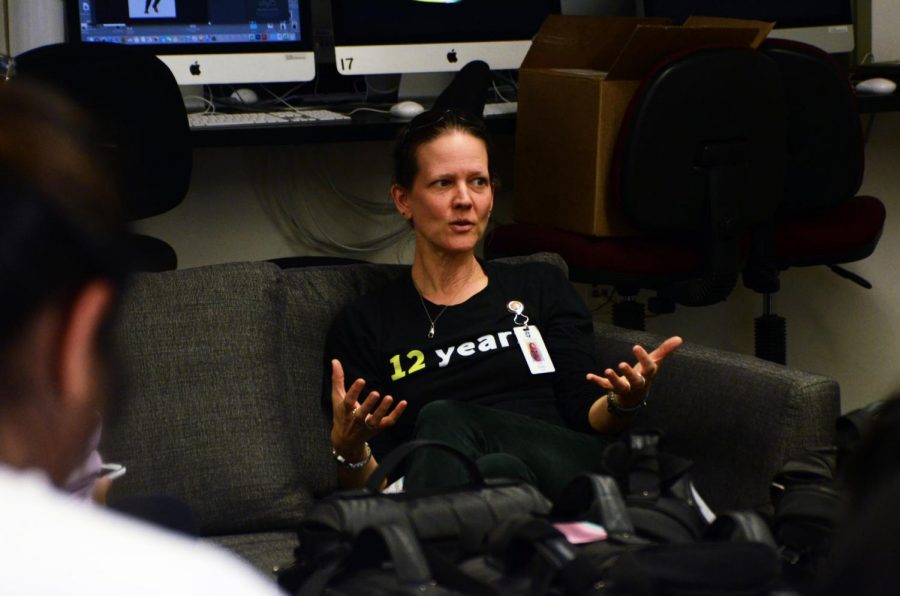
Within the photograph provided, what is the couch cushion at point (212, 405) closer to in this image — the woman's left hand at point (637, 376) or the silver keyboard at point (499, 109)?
the woman's left hand at point (637, 376)

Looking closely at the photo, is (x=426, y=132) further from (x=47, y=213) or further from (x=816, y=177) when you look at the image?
(x=47, y=213)

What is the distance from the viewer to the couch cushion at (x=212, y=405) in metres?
2.04

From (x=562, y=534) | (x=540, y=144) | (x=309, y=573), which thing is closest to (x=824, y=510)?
(x=562, y=534)

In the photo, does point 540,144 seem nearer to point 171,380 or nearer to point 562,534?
point 171,380

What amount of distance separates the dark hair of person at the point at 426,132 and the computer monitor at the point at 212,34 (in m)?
0.95

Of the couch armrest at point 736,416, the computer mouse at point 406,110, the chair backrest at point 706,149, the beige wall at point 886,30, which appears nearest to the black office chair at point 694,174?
the chair backrest at point 706,149

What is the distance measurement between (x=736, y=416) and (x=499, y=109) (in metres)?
1.28

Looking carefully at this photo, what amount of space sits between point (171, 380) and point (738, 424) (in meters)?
0.90

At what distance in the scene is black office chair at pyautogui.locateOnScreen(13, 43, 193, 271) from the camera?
2.47 metres

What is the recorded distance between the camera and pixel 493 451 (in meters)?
1.95

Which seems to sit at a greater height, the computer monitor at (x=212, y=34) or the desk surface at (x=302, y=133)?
the computer monitor at (x=212, y=34)

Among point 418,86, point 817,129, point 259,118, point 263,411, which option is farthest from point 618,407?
point 418,86

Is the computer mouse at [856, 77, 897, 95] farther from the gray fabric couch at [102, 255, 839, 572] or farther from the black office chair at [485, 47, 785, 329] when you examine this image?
the gray fabric couch at [102, 255, 839, 572]

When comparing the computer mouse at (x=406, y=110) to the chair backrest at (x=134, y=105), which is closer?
the chair backrest at (x=134, y=105)
